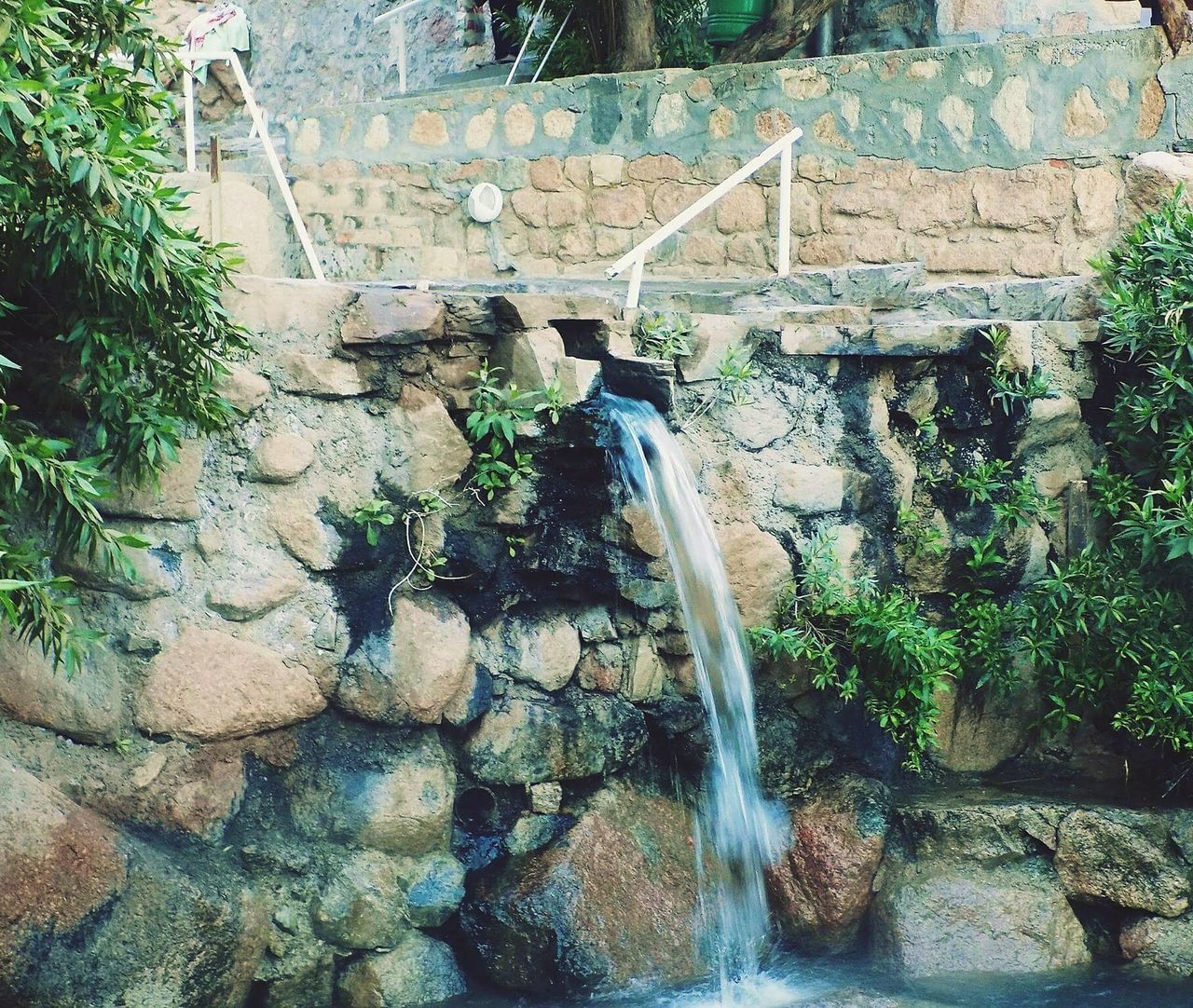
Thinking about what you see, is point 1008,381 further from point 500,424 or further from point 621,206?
point 621,206

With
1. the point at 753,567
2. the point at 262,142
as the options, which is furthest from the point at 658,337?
the point at 262,142

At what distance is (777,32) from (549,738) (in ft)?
15.1

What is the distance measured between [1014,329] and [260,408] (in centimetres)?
277

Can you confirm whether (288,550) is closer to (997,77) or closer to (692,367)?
(692,367)

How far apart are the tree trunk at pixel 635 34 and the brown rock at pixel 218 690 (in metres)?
4.62

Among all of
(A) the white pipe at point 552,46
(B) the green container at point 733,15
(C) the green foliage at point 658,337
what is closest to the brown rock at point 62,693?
(C) the green foliage at point 658,337

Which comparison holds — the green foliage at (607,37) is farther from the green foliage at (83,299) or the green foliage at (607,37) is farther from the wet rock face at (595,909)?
the wet rock face at (595,909)

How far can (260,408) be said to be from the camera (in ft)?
13.9

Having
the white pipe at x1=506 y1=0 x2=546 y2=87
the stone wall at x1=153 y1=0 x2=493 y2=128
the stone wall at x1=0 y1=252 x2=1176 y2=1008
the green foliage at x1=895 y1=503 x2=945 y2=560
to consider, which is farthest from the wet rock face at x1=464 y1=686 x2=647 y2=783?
the stone wall at x1=153 y1=0 x2=493 y2=128

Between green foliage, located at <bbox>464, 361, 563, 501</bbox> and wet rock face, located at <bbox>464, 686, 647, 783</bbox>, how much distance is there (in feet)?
2.31

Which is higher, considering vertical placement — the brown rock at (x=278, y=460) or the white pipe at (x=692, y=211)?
the white pipe at (x=692, y=211)

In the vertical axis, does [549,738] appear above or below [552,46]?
below

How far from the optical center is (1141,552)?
4.82 m

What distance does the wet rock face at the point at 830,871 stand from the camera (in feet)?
15.1
